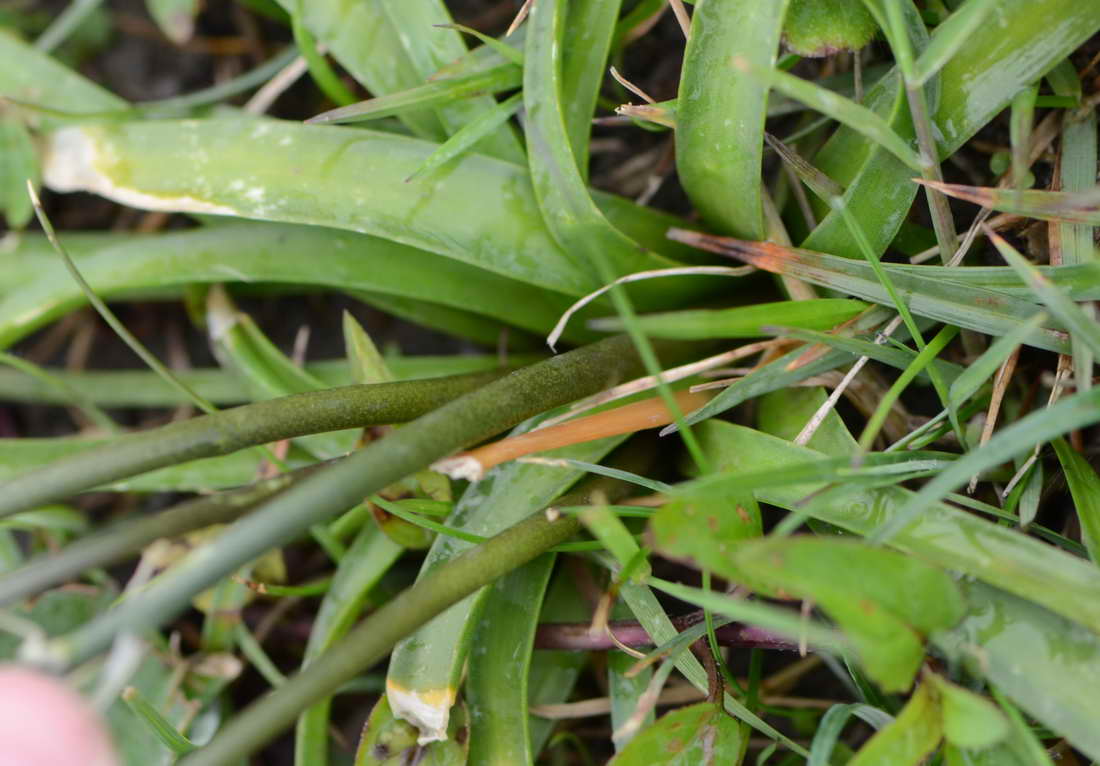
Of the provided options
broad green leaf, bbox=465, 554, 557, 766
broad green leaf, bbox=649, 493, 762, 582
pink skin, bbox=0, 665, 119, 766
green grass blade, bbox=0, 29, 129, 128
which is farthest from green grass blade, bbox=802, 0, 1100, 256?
green grass blade, bbox=0, 29, 129, 128

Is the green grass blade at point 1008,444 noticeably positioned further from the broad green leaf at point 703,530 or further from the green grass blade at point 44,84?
the green grass blade at point 44,84

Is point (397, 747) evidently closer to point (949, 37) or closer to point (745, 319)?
point (745, 319)

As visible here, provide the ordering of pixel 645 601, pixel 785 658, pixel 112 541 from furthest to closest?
1. pixel 785 658
2. pixel 645 601
3. pixel 112 541

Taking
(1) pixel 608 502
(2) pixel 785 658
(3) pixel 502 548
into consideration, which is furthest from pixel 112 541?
(2) pixel 785 658

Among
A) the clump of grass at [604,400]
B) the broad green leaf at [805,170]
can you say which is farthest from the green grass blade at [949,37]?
the broad green leaf at [805,170]

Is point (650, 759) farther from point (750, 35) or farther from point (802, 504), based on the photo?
point (750, 35)

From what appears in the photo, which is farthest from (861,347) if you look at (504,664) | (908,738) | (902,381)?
(504,664)

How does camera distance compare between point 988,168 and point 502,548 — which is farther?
point 988,168
